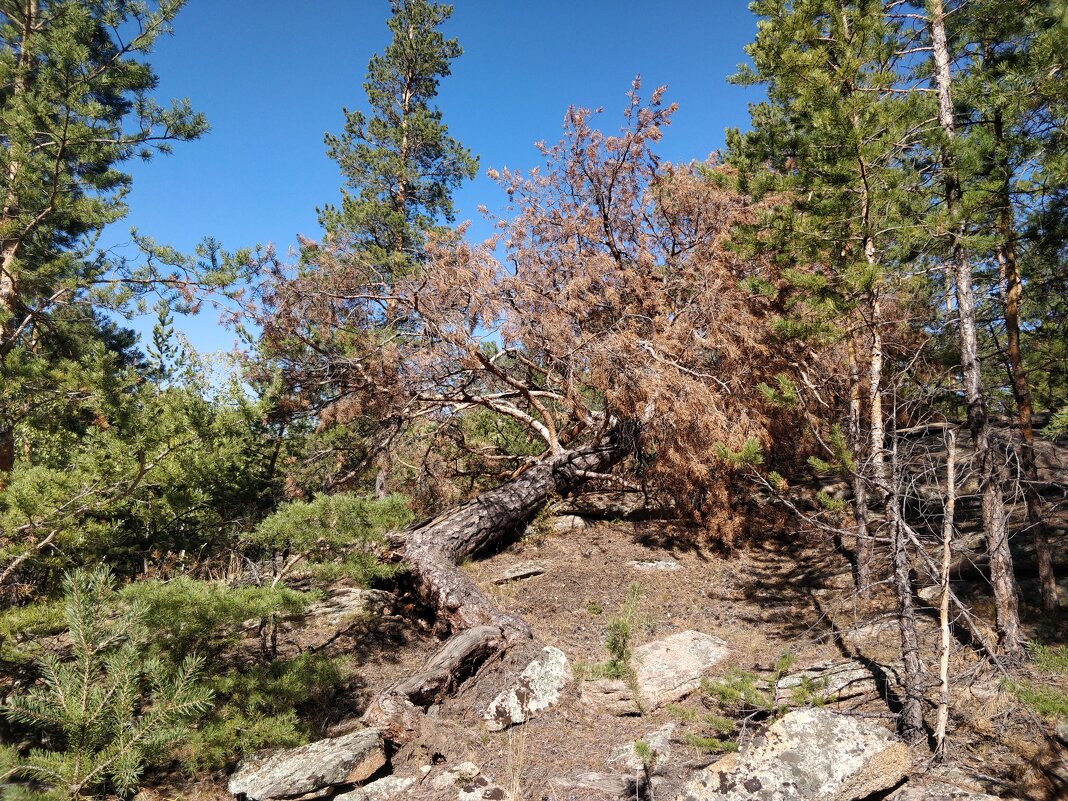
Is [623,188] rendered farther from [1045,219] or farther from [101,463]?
[101,463]

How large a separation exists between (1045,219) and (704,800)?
588cm

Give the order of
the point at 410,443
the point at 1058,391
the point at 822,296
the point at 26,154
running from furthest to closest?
1. the point at 410,443
2. the point at 1058,391
3. the point at 26,154
4. the point at 822,296

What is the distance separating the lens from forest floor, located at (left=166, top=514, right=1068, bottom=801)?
3.61m

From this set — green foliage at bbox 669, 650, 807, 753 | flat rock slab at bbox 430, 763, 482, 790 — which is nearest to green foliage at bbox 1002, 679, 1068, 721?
green foliage at bbox 669, 650, 807, 753

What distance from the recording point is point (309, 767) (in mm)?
3822

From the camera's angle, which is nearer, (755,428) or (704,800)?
(704,800)

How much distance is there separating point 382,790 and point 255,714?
1185mm

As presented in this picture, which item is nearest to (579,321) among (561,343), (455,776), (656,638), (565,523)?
(561,343)

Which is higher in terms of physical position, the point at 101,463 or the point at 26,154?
the point at 26,154

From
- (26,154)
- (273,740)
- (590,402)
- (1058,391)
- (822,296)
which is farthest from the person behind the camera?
(590,402)

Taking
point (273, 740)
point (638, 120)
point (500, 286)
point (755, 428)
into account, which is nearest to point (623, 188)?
point (638, 120)

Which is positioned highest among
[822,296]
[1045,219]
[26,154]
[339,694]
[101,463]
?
[26,154]

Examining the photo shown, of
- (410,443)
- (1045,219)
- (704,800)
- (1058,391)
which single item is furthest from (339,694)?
(1058,391)

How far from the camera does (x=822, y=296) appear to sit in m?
4.43
